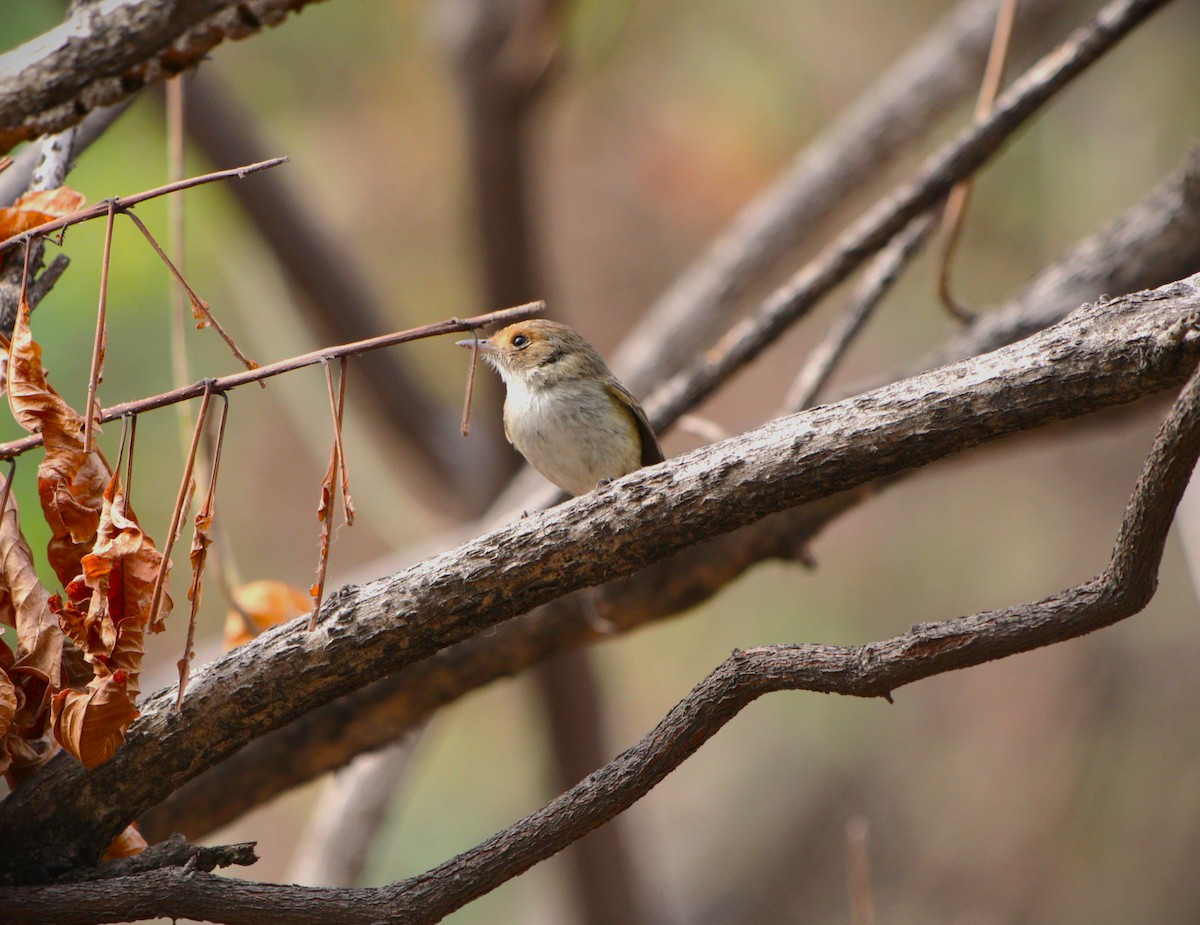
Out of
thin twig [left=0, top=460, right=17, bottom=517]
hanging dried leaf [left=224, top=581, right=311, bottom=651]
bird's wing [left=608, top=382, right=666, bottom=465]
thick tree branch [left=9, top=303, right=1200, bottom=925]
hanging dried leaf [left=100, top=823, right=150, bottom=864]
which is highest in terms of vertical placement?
bird's wing [left=608, top=382, right=666, bottom=465]

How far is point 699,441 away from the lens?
917 centimetres

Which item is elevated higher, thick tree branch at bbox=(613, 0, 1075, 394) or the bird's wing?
thick tree branch at bbox=(613, 0, 1075, 394)

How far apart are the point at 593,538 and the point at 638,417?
1829 millimetres

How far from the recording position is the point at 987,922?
24.0ft

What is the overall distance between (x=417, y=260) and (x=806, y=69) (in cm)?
342

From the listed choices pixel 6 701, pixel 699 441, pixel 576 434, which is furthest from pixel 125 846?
pixel 699 441

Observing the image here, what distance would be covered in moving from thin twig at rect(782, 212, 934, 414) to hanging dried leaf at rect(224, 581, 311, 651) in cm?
171

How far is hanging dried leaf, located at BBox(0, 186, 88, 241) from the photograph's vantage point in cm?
236

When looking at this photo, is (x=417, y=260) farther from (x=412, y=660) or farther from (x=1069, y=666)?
(x=412, y=660)

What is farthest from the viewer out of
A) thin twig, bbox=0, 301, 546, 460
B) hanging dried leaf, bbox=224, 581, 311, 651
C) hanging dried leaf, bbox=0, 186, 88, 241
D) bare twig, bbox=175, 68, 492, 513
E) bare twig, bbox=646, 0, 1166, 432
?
bare twig, bbox=175, 68, 492, 513

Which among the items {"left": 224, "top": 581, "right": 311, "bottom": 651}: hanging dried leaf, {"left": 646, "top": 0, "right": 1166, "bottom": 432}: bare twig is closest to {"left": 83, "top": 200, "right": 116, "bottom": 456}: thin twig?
{"left": 224, "top": 581, "right": 311, "bottom": 651}: hanging dried leaf

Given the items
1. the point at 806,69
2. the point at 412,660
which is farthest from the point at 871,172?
the point at 412,660

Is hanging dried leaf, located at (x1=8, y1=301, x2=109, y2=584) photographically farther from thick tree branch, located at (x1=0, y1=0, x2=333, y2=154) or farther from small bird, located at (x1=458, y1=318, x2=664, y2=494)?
small bird, located at (x1=458, y1=318, x2=664, y2=494)

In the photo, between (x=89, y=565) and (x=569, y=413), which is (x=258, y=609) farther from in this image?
(x=89, y=565)
